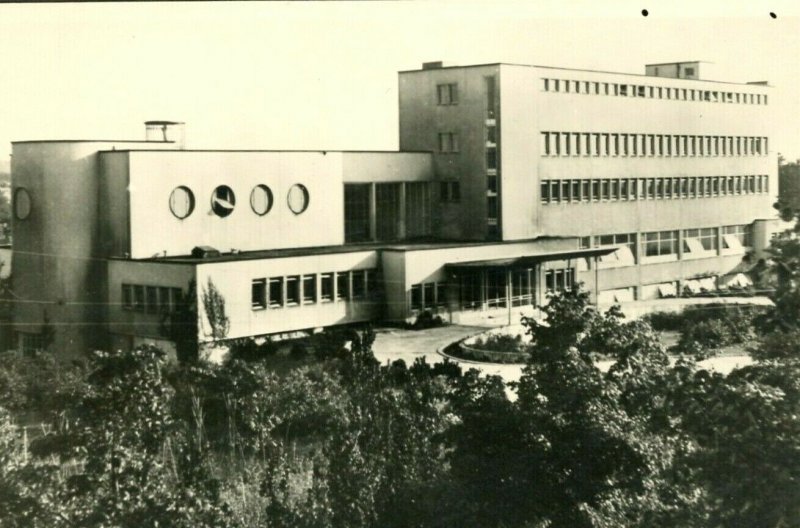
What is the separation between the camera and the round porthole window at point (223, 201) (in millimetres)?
37281

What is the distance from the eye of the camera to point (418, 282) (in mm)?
38250

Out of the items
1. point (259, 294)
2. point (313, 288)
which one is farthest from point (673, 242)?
point (259, 294)

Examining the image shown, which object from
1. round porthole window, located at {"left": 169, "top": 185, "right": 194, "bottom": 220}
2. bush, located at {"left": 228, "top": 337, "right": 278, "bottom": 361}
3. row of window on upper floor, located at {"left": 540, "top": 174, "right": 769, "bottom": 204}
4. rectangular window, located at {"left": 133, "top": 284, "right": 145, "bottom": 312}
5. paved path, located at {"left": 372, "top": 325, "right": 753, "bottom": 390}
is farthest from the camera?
row of window on upper floor, located at {"left": 540, "top": 174, "right": 769, "bottom": 204}

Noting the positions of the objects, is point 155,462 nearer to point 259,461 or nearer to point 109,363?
point 109,363

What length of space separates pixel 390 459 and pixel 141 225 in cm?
2010

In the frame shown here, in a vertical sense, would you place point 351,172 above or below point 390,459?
above

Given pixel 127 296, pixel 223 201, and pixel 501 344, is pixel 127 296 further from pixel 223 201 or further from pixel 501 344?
pixel 501 344

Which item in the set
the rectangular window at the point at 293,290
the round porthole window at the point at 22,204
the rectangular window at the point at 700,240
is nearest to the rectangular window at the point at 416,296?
the rectangular window at the point at 293,290

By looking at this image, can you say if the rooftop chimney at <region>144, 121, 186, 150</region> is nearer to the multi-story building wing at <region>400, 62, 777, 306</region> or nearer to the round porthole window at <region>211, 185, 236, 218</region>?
the round porthole window at <region>211, 185, 236, 218</region>

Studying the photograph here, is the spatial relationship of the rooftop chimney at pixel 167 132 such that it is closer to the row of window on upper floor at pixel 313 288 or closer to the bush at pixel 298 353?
the row of window on upper floor at pixel 313 288

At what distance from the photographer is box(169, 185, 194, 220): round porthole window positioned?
36188mm

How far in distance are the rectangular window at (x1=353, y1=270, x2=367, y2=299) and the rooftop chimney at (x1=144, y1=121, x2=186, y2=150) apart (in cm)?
847

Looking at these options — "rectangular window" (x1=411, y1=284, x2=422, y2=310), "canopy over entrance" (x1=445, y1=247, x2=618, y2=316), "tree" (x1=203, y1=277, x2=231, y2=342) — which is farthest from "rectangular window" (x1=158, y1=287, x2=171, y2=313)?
"canopy over entrance" (x1=445, y1=247, x2=618, y2=316)

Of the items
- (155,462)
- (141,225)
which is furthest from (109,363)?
(141,225)
